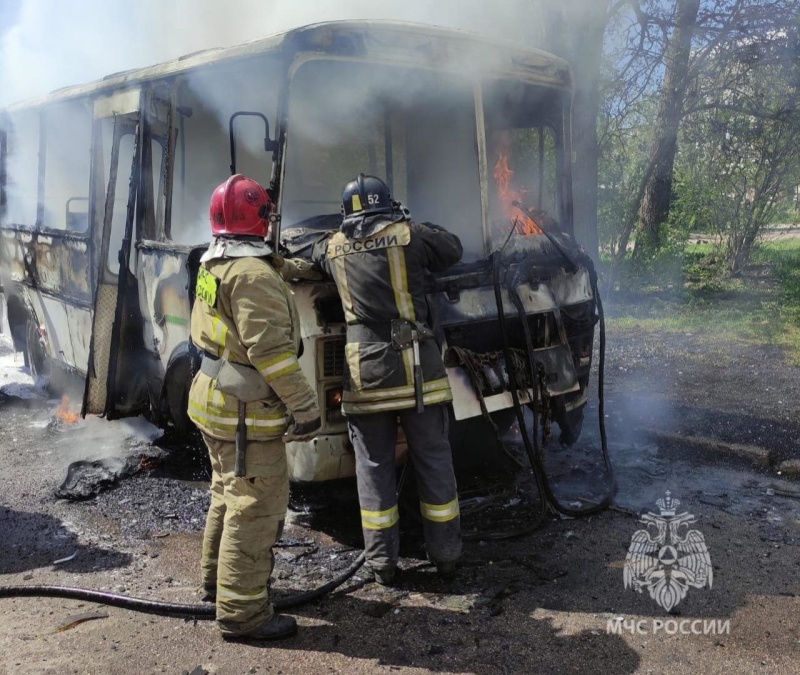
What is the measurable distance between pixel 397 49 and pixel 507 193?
149 centimetres

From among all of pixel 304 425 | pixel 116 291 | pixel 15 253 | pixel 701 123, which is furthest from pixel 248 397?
pixel 701 123

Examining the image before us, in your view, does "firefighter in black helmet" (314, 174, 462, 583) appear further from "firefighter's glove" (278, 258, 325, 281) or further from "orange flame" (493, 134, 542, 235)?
"orange flame" (493, 134, 542, 235)

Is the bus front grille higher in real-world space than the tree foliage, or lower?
lower

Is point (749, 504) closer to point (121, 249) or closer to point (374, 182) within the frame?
point (374, 182)

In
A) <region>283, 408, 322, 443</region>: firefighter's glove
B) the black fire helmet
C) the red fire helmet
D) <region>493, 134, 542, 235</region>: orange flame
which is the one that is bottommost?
<region>283, 408, 322, 443</region>: firefighter's glove

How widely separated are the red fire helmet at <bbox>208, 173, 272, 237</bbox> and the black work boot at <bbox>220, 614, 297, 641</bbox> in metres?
1.63

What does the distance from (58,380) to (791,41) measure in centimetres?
1107

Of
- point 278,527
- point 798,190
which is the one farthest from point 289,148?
point 798,190

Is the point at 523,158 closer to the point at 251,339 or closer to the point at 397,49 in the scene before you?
the point at 397,49

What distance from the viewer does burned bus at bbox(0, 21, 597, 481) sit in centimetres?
392

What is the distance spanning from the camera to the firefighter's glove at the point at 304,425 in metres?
3.11

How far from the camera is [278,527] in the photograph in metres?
3.27

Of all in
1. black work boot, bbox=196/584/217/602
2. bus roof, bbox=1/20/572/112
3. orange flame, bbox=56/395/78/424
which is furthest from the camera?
orange flame, bbox=56/395/78/424

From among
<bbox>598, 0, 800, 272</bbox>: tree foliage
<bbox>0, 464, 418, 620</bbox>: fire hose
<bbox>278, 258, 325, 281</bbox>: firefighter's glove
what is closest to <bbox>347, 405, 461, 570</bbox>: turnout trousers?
<bbox>0, 464, 418, 620</bbox>: fire hose
